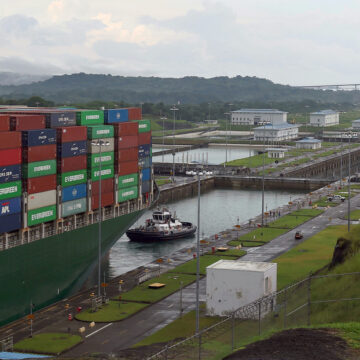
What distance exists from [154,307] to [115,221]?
13409 mm

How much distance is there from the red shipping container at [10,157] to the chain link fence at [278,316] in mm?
16540

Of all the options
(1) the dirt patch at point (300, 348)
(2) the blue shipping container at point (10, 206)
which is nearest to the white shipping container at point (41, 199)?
(2) the blue shipping container at point (10, 206)

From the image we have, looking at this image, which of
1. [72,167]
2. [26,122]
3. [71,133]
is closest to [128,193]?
[72,167]

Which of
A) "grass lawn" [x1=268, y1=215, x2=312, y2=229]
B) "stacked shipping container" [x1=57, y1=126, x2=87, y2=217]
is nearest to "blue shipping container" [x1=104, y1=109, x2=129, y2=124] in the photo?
"stacked shipping container" [x1=57, y1=126, x2=87, y2=217]

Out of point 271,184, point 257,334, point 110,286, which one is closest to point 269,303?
point 257,334

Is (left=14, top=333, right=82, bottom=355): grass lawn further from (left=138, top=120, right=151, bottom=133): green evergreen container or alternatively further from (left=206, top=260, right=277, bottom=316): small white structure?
(left=138, top=120, right=151, bottom=133): green evergreen container

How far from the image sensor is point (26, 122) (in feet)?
176

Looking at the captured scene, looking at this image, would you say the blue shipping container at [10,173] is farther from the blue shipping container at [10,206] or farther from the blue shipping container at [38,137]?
the blue shipping container at [38,137]

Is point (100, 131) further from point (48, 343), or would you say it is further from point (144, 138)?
point (48, 343)

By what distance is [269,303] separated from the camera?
1639 inches

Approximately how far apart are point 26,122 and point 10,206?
6.11 m

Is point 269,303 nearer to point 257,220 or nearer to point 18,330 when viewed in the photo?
point 18,330

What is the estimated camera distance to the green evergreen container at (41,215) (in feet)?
173

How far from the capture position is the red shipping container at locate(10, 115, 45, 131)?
172ft
